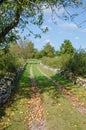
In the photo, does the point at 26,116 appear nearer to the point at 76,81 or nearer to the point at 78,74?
the point at 76,81

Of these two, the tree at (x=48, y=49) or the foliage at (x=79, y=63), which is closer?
the foliage at (x=79, y=63)

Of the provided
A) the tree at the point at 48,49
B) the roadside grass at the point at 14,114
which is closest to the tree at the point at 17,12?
the roadside grass at the point at 14,114

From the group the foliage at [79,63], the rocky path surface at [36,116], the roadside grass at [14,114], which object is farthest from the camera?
the foliage at [79,63]

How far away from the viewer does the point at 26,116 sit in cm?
1502

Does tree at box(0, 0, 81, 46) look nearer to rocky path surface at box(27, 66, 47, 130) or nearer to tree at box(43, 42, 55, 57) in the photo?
A: rocky path surface at box(27, 66, 47, 130)

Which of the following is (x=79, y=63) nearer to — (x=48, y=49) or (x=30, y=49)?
(x=48, y=49)

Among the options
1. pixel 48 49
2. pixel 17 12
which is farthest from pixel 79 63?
pixel 48 49

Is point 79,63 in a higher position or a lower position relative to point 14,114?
higher

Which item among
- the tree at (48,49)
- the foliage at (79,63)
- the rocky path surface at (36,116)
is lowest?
the rocky path surface at (36,116)

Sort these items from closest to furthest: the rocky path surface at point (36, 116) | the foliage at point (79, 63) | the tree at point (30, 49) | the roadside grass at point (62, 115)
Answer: the roadside grass at point (62, 115) < the rocky path surface at point (36, 116) < the foliage at point (79, 63) < the tree at point (30, 49)

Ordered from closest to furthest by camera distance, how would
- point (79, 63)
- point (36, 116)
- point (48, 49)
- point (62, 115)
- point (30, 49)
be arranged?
point (36, 116), point (62, 115), point (79, 63), point (48, 49), point (30, 49)

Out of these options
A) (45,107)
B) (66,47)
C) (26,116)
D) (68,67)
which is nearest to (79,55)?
(68,67)

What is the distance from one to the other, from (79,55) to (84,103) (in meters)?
18.2

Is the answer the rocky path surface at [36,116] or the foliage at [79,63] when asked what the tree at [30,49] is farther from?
the rocky path surface at [36,116]
